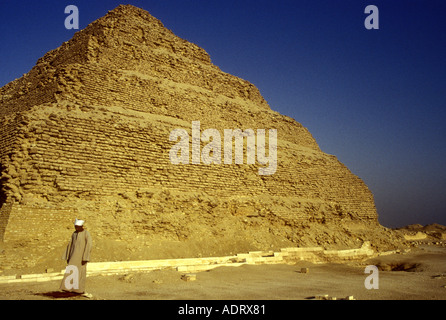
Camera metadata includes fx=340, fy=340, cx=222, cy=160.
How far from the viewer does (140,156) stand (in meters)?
12.3

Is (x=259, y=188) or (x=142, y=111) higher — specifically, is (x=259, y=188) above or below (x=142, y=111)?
below

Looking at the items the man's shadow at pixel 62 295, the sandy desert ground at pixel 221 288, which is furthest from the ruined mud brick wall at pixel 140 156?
the man's shadow at pixel 62 295

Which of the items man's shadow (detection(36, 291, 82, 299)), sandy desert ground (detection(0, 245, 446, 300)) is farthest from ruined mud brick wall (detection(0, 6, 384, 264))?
man's shadow (detection(36, 291, 82, 299))

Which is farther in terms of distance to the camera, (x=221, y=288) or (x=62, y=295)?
(x=221, y=288)

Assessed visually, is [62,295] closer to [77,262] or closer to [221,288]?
[77,262]

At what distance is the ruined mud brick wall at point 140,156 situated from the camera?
33.6 ft

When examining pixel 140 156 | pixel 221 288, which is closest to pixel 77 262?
pixel 221 288

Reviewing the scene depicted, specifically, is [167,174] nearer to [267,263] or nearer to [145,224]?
[145,224]

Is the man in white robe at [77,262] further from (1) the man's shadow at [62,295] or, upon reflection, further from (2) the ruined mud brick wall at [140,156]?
(2) the ruined mud brick wall at [140,156]

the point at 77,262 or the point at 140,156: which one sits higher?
the point at 140,156

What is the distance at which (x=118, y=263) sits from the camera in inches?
350
